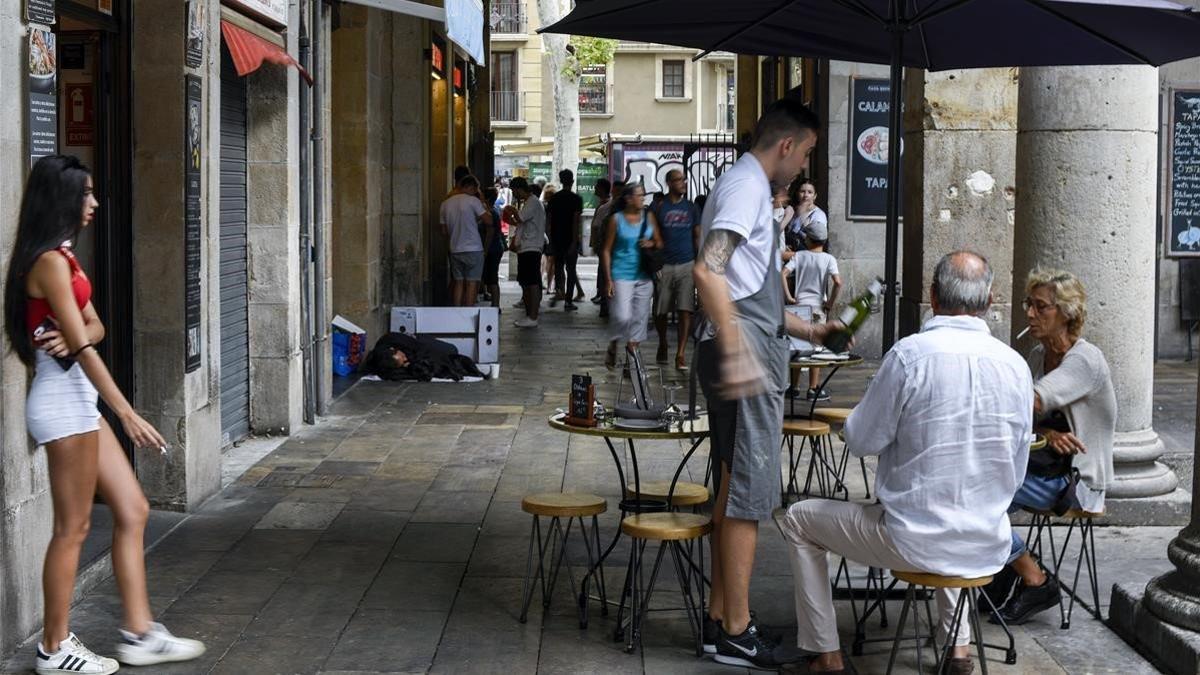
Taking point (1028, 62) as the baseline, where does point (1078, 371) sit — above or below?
below

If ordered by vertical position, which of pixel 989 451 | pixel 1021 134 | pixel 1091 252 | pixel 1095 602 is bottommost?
pixel 1095 602

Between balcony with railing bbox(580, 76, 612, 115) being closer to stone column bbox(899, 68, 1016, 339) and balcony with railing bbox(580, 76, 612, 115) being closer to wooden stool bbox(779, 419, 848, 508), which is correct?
stone column bbox(899, 68, 1016, 339)

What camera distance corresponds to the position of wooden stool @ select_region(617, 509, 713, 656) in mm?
5523

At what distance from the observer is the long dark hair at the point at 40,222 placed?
5.14 m

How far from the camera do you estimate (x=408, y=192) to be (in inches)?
631

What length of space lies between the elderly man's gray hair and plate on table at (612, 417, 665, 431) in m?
1.23

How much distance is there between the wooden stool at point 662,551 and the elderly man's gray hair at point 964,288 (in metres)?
1.16

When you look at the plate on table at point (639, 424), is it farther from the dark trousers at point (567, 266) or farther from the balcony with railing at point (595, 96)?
the balcony with railing at point (595, 96)

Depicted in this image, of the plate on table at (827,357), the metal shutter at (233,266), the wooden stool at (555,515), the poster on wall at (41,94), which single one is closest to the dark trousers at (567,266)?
the metal shutter at (233,266)

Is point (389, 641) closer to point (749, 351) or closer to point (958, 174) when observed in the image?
point (749, 351)

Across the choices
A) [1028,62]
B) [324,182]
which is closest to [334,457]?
[324,182]

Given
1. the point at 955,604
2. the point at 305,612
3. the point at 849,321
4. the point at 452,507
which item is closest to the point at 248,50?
the point at 452,507

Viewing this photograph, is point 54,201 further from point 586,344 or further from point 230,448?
point 586,344

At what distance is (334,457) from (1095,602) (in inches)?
189
